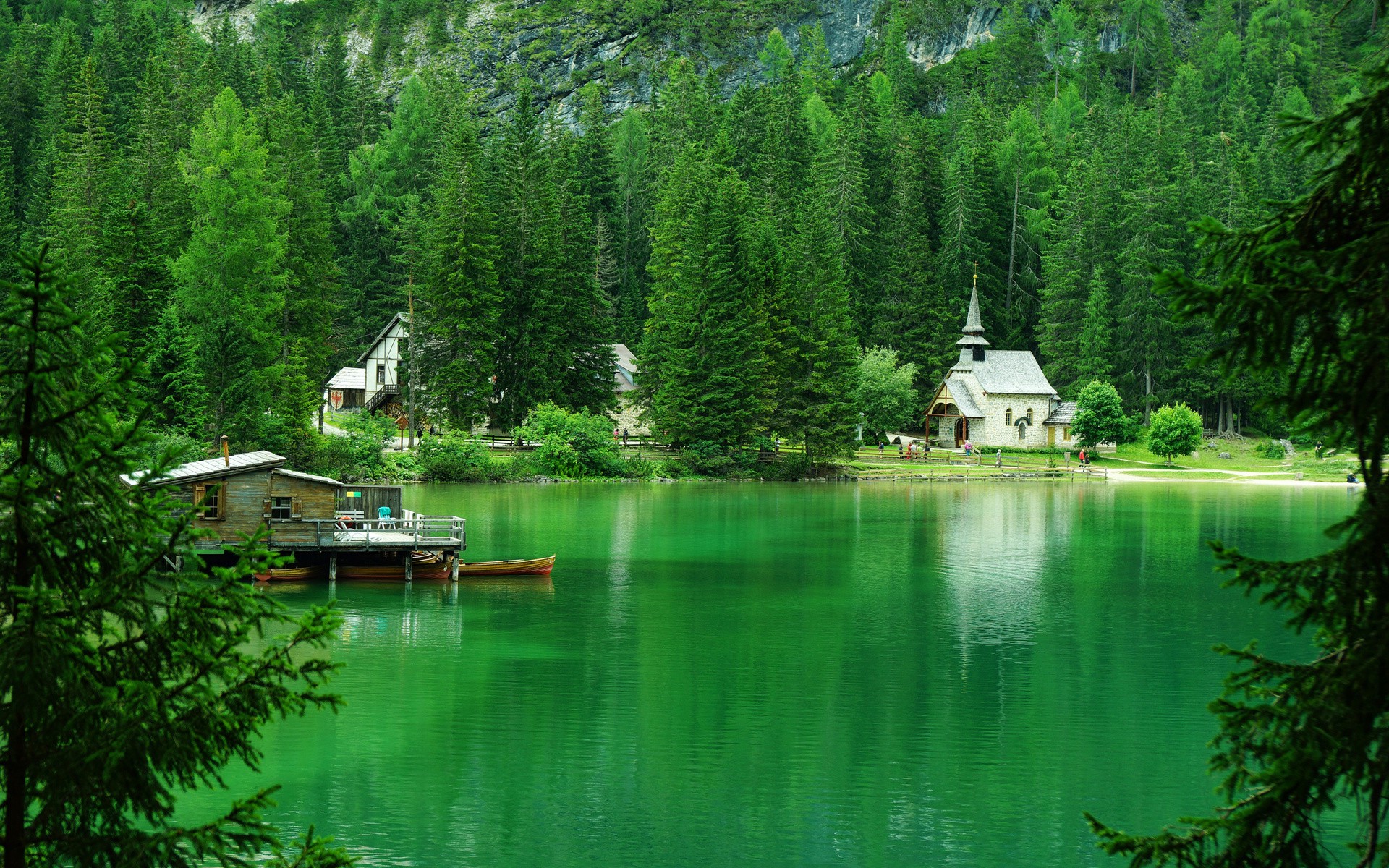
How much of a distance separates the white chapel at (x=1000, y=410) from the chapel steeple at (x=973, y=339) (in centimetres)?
146

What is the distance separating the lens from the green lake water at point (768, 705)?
18.0 metres

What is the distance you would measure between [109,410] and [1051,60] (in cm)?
15626

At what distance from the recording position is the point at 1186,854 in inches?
302

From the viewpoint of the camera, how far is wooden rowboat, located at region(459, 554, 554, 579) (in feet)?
122

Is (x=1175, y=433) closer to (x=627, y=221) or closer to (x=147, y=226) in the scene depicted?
(x=627, y=221)

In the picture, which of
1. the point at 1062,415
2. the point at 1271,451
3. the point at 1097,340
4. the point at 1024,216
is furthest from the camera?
the point at 1024,216

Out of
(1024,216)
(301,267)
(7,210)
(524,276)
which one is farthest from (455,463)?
(1024,216)

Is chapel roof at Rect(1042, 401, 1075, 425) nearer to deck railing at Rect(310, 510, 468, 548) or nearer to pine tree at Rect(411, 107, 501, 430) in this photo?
pine tree at Rect(411, 107, 501, 430)

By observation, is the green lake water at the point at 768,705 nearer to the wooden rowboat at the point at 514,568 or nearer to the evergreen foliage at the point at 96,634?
the wooden rowboat at the point at 514,568

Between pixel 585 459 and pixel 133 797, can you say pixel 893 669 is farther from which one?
pixel 585 459

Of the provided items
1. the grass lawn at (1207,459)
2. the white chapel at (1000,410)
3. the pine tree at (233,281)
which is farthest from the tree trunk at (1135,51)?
the pine tree at (233,281)

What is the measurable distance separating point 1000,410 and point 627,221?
31804 mm

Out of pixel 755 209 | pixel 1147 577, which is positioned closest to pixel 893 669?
pixel 1147 577

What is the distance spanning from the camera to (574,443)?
69.4m
